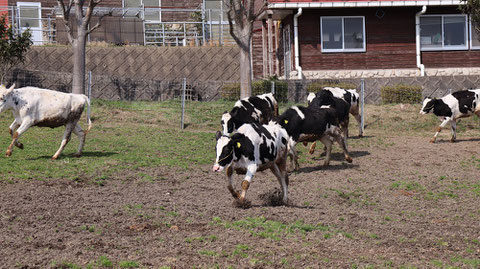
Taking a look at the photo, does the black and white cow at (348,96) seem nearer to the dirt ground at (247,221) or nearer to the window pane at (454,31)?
the dirt ground at (247,221)

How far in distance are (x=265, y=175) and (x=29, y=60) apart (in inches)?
775

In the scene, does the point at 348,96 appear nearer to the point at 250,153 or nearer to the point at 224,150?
the point at 250,153

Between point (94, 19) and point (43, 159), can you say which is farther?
point (94, 19)

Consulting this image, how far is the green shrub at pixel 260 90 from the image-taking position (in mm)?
27078

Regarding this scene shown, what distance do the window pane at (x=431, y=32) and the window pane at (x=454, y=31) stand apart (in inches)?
12.9

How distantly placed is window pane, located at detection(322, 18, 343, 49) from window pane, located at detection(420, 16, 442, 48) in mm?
4477

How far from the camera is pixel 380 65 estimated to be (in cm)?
3152

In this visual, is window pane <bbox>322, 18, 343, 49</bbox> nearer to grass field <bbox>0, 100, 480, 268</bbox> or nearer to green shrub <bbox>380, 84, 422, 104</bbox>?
green shrub <bbox>380, 84, 422, 104</bbox>

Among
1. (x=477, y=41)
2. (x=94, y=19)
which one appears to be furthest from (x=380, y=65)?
(x=94, y=19)

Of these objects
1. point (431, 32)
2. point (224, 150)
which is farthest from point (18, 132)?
point (431, 32)

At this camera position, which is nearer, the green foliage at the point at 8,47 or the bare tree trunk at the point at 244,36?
the bare tree trunk at the point at 244,36

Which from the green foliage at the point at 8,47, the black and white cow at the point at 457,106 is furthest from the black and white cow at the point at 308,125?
the green foliage at the point at 8,47

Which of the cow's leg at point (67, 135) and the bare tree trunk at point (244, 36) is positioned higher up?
the bare tree trunk at point (244, 36)

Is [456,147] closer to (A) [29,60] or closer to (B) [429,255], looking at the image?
(B) [429,255]
